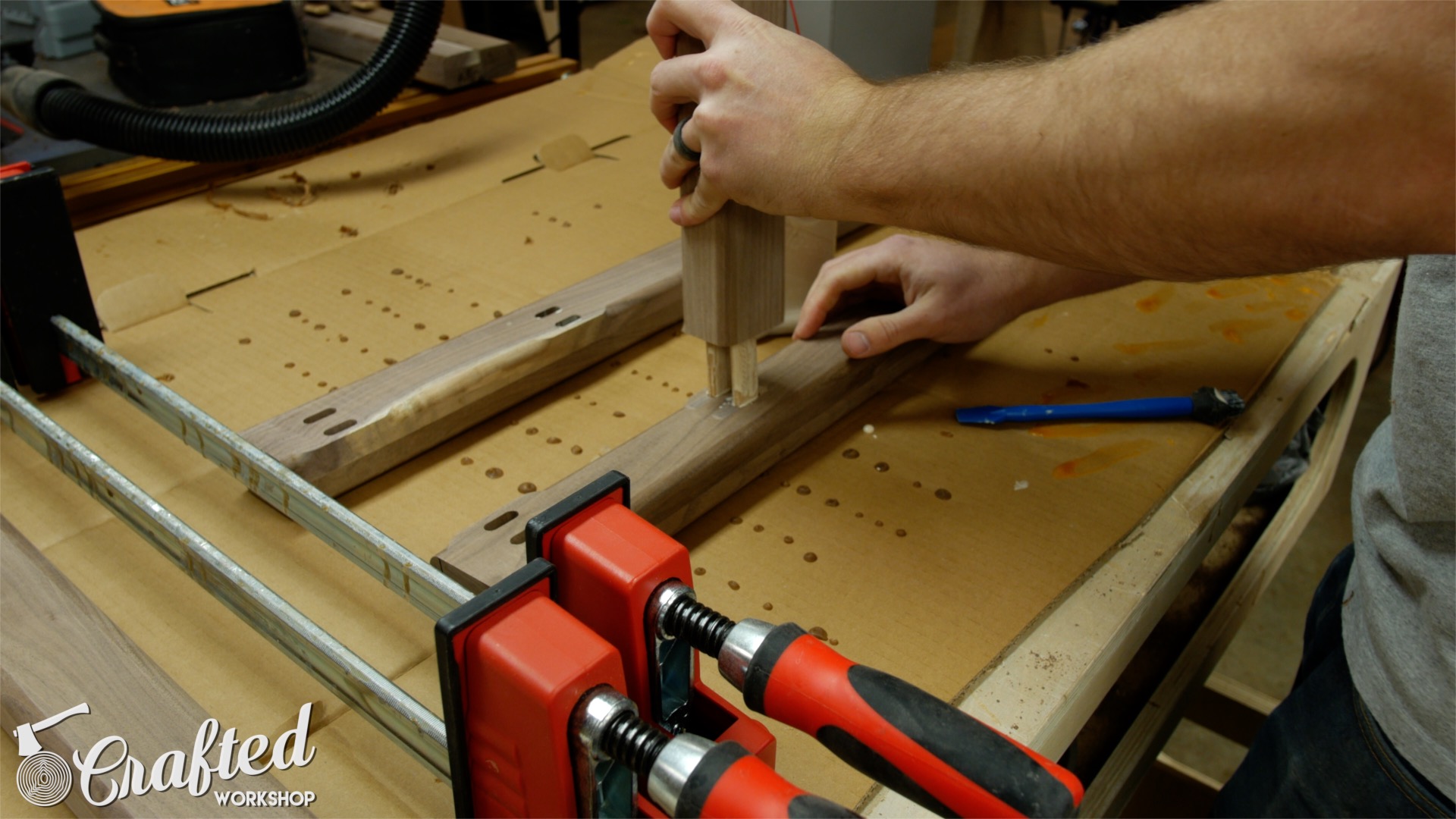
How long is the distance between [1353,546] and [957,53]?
0.81m

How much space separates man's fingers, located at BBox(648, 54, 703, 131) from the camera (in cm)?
72

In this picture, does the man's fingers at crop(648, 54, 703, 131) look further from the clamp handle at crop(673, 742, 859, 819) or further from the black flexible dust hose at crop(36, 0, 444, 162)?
the black flexible dust hose at crop(36, 0, 444, 162)

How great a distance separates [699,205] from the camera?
75 cm

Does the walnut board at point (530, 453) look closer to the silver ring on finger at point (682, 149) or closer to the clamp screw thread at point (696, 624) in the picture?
the clamp screw thread at point (696, 624)

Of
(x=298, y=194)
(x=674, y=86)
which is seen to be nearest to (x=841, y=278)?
(x=674, y=86)

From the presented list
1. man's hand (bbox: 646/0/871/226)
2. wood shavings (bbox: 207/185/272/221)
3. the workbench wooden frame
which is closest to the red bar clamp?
the workbench wooden frame

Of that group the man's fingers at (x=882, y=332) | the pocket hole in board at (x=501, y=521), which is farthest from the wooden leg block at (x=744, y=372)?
the pocket hole in board at (x=501, y=521)

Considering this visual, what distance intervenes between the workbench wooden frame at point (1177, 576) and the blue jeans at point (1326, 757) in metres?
0.08

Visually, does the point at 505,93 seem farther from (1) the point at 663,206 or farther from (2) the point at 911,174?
(2) the point at 911,174

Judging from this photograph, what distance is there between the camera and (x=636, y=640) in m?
0.50

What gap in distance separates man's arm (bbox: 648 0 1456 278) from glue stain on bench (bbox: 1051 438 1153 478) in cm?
26

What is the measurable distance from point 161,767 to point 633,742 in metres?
0.32

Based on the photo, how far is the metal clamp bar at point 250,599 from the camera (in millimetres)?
542

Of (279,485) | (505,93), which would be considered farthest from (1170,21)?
(505,93)
